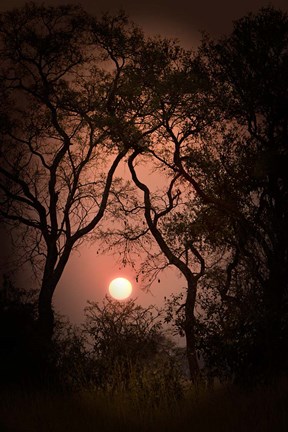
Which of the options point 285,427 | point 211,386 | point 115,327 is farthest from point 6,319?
point 285,427

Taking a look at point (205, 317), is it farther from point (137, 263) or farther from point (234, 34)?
point (137, 263)

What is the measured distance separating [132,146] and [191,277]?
5.11 m

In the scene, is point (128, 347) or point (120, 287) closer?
point (128, 347)

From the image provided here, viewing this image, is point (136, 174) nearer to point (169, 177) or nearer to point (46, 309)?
point (169, 177)

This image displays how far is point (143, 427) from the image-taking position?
16797mm

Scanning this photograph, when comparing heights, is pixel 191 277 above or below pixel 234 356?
above

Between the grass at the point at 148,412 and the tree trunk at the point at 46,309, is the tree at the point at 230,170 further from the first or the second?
the tree trunk at the point at 46,309

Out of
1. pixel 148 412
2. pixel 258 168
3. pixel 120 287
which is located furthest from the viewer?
pixel 120 287

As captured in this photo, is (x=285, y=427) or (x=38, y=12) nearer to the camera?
(x=285, y=427)

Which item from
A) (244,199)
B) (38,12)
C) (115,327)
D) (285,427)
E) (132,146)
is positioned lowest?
(285,427)

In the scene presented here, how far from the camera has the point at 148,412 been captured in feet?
58.6

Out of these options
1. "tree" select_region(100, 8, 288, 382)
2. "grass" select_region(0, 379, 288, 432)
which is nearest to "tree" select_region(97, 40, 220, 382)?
"tree" select_region(100, 8, 288, 382)

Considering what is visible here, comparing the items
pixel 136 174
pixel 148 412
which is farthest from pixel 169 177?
pixel 148 412

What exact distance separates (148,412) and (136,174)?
1559 cm
